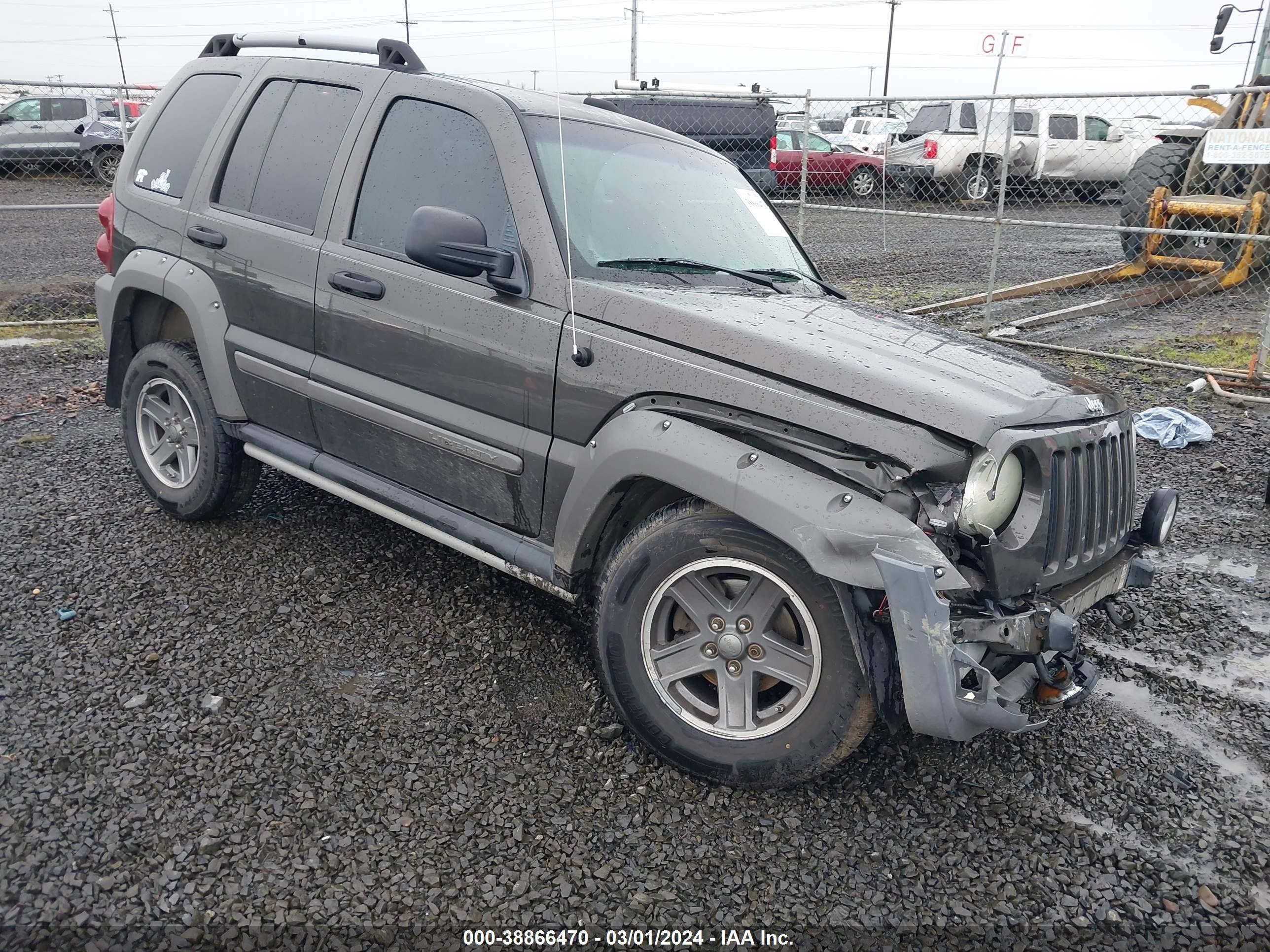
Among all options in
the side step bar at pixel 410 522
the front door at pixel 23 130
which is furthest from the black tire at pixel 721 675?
the front door at pixel 23 130

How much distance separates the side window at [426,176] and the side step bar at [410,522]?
965 millimetres

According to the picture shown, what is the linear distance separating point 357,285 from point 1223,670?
3599 millimetres

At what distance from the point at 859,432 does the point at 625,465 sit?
704 mm

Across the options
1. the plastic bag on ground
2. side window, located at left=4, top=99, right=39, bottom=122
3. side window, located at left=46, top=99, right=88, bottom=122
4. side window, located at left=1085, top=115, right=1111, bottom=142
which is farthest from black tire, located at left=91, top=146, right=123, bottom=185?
side window, located at left=1085, top=115, right=1111, bottom=142

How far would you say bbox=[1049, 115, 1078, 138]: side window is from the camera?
65.7 feet

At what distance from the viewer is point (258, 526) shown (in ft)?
15.0

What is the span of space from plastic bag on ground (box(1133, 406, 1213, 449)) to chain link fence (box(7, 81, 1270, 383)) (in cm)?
137

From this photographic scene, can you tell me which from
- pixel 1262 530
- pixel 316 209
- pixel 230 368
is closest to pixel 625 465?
pixel 316 209

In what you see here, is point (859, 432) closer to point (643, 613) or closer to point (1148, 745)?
point (643, 613)

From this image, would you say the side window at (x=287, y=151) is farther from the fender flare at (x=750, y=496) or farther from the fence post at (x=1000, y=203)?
the fence post at (x=1000, y=203)

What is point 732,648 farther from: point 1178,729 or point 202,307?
point 202,307

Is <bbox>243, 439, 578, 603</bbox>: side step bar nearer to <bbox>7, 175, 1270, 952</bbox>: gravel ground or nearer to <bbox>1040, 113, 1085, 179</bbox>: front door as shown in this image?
<bbox>7, 175, 1270, 952</bbox>: gravel ground

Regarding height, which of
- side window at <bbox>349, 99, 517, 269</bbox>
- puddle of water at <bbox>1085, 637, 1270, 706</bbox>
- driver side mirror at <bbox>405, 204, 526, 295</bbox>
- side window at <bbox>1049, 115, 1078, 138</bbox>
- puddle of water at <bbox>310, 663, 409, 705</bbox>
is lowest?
puddle of water at <bbox>1085, 637, 1270, 706</bbox>

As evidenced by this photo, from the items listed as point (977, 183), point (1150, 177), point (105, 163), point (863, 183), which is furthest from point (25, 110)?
point (1150, 177)
